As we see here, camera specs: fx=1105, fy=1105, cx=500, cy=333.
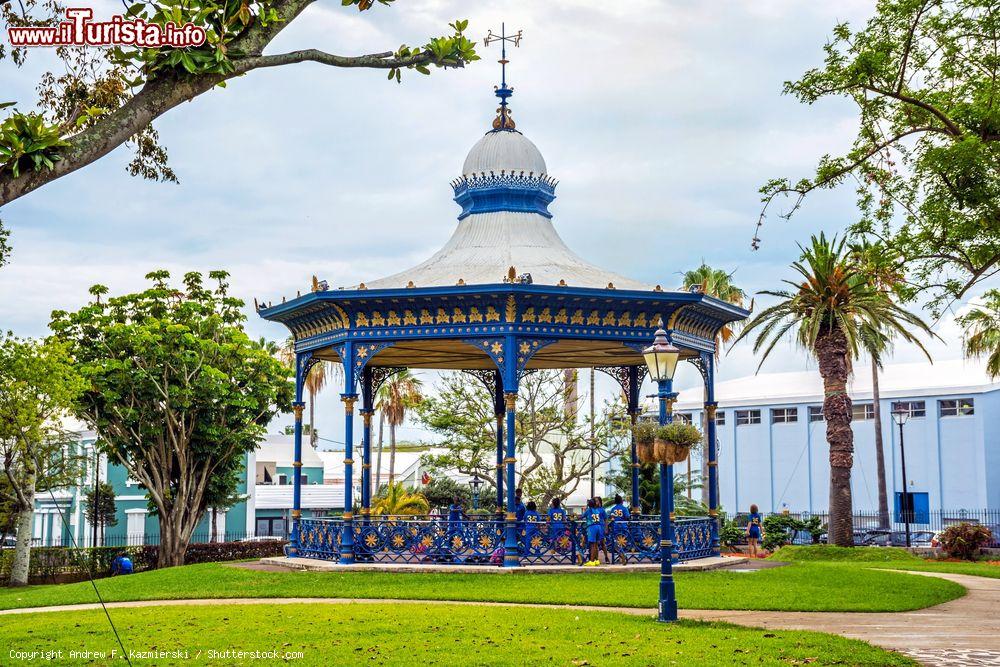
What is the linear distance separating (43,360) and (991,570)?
82.7 feet

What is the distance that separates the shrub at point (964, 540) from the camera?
30859mm

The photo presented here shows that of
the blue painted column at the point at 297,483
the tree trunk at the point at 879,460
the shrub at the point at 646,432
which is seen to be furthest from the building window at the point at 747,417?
the shrub at the point at 646,432

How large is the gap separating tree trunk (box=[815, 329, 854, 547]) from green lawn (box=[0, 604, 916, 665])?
20813mm

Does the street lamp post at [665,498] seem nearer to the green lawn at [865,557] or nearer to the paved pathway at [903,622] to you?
the paved pathway at [903,622]

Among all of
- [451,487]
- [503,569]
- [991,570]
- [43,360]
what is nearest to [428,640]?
[503,569]

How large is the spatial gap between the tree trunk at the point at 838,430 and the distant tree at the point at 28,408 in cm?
2215

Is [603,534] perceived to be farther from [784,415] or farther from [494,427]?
[784,415]

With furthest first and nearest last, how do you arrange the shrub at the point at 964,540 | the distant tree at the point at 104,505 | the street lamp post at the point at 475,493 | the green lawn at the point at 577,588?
1. the distant tree at the point at 104,505
2. the street lamp post at the point at 475,493
3. the shrub at the point at 964,540
4. the green lawn at the point at 577,588

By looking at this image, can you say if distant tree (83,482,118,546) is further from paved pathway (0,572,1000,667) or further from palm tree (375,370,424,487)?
paved pathway (0,572,1000,667)

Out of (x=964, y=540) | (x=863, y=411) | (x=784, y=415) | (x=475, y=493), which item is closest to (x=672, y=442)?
(x=964, y=540)

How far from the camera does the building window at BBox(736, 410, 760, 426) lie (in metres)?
53.9

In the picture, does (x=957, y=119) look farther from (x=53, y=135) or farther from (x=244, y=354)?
(x=244, y=354)

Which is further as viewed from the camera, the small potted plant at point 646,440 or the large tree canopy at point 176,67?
the small potted plant at point 646,440

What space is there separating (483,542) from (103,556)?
Result: 18.1 meters
